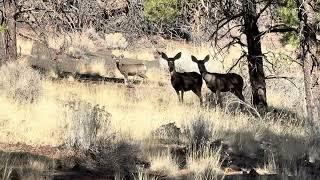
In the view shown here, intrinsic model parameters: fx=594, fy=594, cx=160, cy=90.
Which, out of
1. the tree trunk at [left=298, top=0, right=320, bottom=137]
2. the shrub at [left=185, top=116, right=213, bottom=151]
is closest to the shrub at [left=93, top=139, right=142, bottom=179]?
the shrub at [left=185, top=116, right=213, bottom=151]

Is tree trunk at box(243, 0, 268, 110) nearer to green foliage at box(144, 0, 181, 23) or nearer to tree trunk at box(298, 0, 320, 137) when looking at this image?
tree trunk at box(298, 0, 320, 137)

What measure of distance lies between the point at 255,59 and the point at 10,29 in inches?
301

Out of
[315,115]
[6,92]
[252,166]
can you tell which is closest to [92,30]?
[6,92]

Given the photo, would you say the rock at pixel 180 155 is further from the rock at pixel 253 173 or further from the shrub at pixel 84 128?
the shrub at pixel 84 128

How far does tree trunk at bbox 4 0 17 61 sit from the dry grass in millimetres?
1366

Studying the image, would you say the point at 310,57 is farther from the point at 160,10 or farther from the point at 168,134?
the point at 160,10

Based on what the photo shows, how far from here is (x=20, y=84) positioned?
1395cm

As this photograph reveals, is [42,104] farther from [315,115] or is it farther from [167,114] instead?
[315,115]

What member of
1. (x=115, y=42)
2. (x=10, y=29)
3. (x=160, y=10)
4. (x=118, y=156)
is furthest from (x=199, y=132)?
(x=115, y=42)

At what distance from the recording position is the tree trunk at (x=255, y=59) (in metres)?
14.4

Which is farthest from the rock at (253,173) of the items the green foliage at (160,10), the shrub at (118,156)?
the green foliage at (160,10)

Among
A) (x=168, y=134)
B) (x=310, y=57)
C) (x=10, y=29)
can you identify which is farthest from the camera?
(x=10, y=29)

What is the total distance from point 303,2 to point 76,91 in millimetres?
7908

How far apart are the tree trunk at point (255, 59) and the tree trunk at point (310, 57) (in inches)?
112
